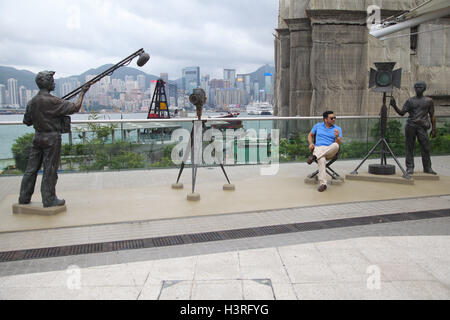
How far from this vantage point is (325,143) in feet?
25.8

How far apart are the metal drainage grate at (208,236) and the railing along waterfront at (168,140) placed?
362cm

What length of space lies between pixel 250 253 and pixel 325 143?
4.10 m

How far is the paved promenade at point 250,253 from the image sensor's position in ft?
11.1

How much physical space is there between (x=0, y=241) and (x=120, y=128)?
4.94 m

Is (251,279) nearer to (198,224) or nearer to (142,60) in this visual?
(198,224)

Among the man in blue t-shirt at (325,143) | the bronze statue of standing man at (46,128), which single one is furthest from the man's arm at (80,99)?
the man in blue t-shirt at (325,143)

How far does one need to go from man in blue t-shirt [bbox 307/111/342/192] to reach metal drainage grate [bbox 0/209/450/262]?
190cm

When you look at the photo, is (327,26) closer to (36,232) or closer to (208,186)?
(208,186)

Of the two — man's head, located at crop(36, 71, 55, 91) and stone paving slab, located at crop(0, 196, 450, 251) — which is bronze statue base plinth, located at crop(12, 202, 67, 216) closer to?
stone paving slab, located at crop(0, 196, 450, 251)

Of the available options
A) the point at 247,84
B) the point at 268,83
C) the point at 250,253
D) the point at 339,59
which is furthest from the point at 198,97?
the point at 247,84

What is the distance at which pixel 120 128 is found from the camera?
31.2ft

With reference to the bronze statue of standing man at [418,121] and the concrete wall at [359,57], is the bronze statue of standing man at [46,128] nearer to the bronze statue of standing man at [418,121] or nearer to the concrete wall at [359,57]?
the bronze statue of standing man at [418,121]
